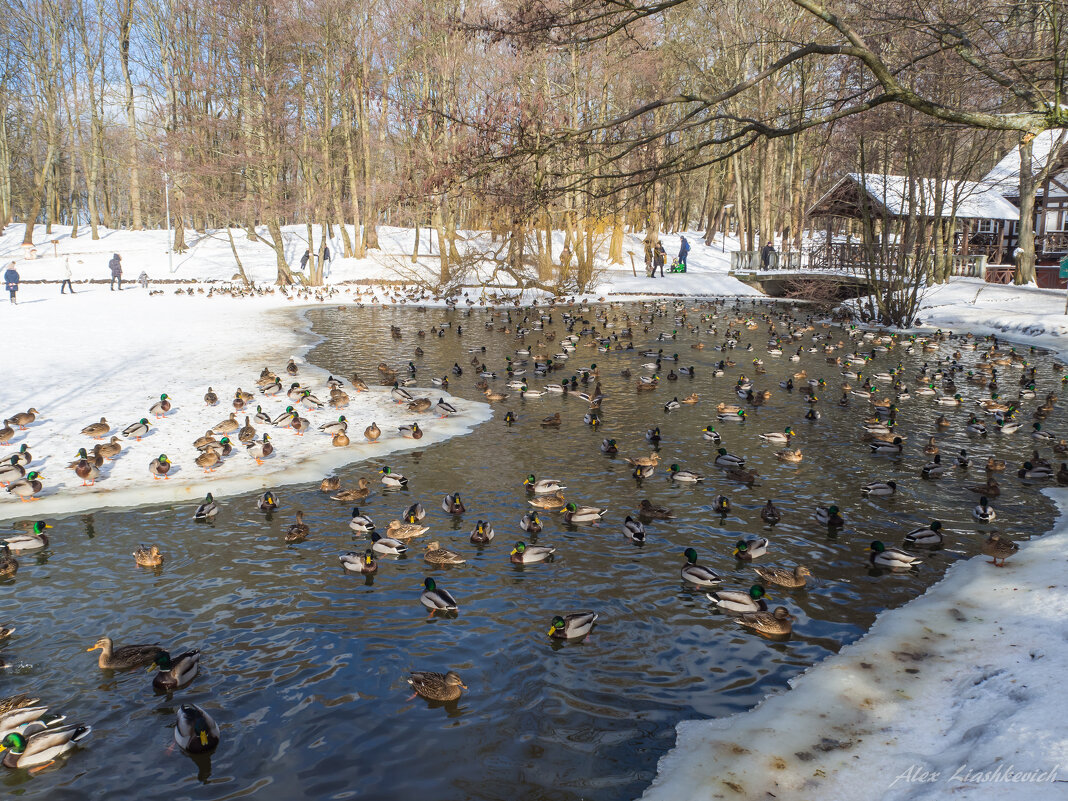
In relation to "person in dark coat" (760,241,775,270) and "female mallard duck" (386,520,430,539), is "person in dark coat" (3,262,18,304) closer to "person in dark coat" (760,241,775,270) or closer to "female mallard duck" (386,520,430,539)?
"female mallard duck" (386,520,430,539)

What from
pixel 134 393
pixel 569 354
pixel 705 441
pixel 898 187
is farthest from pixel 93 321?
pixel 898 187

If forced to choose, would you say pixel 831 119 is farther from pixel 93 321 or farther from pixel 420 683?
pixel 93 321

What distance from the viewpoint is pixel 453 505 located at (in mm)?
11664

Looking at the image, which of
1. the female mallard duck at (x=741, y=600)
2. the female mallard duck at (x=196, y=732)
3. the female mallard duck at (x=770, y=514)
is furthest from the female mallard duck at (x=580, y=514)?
the female mallard duck at (x=196, y=732)

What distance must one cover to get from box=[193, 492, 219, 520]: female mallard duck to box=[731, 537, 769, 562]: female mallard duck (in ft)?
26.1

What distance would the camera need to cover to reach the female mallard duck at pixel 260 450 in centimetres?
1420

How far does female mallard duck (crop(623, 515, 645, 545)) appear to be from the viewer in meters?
10.7

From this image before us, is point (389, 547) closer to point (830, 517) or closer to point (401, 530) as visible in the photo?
point (401, 530)

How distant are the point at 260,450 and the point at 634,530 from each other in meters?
7.71

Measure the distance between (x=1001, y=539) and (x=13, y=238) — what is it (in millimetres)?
75487

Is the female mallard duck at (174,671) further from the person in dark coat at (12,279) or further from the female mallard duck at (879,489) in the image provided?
the person in dark coat at (12,279)

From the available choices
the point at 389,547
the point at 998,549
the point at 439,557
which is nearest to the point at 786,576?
the point at 998,549

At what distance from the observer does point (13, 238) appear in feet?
206

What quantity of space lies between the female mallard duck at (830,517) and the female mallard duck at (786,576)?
1834mm
